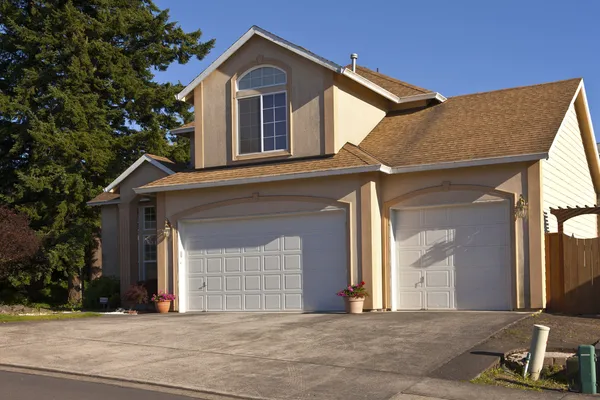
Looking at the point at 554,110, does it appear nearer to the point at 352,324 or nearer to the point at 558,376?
the point at 352,324

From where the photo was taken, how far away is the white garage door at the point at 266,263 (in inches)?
712

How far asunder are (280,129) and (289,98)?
0.87 meters

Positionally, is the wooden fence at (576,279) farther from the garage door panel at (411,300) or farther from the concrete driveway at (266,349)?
the garage door panel at (411,300)

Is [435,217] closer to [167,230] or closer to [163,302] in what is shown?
[167,230]

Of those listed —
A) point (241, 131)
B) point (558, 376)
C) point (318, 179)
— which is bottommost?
point (558, 376)

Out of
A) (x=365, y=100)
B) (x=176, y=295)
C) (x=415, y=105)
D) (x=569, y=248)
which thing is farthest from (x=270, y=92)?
(x=569, y=248)

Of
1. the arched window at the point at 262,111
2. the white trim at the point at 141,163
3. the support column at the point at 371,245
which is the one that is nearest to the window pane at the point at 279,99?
the arched window at the point at 262,111

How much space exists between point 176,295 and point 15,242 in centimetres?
567

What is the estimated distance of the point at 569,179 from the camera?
63.8ft

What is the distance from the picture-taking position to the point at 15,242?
21938 mm

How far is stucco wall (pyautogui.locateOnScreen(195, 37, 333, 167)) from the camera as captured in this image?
19.0 metres

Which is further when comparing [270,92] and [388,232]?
[270,92]

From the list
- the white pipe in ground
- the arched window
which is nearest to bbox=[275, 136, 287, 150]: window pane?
the arched window

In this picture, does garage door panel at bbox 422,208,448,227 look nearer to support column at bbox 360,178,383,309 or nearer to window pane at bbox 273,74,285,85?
support column at bbox 360,178,383,309
